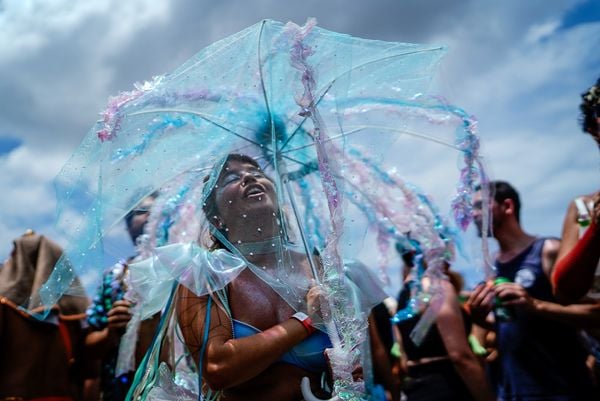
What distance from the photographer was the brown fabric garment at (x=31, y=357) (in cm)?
317

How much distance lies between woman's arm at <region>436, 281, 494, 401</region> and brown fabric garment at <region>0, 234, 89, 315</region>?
2217mm

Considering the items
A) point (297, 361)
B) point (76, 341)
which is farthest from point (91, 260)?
point (76, 341)

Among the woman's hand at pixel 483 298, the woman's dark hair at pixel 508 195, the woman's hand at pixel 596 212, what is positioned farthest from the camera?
the woman's dark hair at pixel 508 195

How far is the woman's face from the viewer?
7.46 ft

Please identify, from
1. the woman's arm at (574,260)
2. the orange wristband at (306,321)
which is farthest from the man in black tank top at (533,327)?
the orange wristband at (306,321)

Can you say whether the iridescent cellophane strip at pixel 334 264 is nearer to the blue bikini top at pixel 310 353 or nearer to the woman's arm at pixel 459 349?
the blue bikini top at pixel 310 353

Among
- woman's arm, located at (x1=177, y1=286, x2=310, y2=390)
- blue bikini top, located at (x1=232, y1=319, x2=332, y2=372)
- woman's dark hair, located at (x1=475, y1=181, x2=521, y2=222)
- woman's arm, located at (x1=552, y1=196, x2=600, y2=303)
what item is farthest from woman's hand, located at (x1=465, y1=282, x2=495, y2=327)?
woman's arm, located at (x1=177, y1=286, x2=310, y2=390)

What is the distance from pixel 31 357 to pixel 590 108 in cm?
314

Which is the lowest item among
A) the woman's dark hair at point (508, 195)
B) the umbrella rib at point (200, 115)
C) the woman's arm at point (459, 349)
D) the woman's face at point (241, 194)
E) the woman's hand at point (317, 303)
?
the woman's arm at point (459, 349)

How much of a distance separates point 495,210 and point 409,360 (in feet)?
3.98

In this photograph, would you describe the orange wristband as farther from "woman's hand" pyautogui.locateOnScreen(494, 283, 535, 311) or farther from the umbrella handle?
"woman's hand" pyautogui.locateOnScreen(494, 283, 535, 311)

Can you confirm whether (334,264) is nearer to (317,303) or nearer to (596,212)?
(317,303)

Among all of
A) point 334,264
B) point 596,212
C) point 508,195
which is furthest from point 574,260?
point 334,264

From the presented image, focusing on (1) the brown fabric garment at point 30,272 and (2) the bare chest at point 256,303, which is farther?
(1) the brown fabric garment at point 30,272
